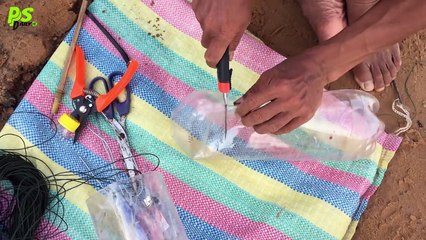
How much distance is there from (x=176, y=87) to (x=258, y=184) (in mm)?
472

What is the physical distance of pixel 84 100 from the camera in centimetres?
184

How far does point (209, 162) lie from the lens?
187cm

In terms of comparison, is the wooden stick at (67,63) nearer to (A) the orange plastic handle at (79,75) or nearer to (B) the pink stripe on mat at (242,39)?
(A) the orange plastic handle at (79,75)

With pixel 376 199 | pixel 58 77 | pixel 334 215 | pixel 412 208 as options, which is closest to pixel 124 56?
pixel 58 77

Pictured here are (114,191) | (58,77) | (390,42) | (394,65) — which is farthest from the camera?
(394,65)

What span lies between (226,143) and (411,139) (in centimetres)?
72

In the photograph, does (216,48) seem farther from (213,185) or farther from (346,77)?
(346,77)

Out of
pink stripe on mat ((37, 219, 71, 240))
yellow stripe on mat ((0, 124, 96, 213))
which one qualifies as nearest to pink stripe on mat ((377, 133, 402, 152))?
yellow stripe on mat ((0, 124, 96, 213))

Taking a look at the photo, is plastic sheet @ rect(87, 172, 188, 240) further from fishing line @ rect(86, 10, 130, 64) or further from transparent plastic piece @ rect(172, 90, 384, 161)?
fishing line @ rect(86, 10, 130, 64)

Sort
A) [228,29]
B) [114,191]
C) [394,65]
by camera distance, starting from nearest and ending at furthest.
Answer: [228,29] < [114,191] < [394,65]

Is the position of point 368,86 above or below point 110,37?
below

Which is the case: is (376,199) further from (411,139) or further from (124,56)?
(124,56)

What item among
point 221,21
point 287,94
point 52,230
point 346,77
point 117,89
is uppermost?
point 221,21

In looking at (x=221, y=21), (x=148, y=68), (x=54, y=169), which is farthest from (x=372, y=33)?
(x=54, y=169)
